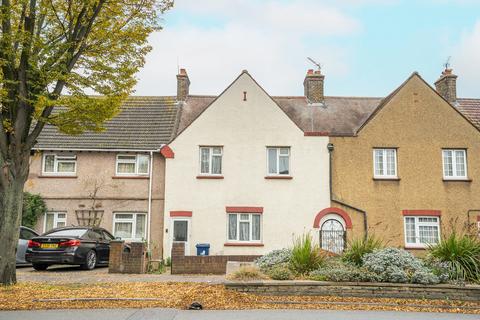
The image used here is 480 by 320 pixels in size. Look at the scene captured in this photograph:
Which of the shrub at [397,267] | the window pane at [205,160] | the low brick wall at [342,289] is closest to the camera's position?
the low brick wall at [342,289]

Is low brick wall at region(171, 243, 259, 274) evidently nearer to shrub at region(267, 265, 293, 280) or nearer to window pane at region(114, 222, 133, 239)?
shrub at region(267, 265, 293, 280)

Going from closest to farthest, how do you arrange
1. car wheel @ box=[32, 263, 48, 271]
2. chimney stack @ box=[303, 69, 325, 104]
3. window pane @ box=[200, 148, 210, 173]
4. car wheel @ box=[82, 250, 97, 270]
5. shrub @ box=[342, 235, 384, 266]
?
shrub @ box=[342, 235, 384, 266] → car wheel @ box=[82, 250, 97, 270] → car wheel @ box=[32, 263, 48, 271] → window pane @ box=[200, 148, 210, 173] → chimney stack @ box=[303, 69, 325, 104]

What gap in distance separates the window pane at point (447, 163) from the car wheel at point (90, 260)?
53.4ft

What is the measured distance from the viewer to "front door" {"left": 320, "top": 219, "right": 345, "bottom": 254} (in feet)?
68.0

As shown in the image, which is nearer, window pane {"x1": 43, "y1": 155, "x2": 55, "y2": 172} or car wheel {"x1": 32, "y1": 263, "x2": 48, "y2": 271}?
car wheel {"x1": 32, "y1": 263, "x2": 48, "y2": 271}

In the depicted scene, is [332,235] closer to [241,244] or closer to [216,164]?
[241,244]

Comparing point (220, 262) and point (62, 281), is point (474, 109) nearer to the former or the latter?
point (220, 262)

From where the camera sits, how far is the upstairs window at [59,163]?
22141 millimetres

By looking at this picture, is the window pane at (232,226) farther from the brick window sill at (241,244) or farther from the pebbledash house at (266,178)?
the brick window sill at (241,244)

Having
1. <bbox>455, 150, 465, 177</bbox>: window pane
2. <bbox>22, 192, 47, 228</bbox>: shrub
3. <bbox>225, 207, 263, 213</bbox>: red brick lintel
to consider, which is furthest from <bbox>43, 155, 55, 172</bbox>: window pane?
<bbox>455, 150, 465, 177</bbox>: window pane

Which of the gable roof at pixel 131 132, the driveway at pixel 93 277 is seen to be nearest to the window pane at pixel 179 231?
the gable roof at pixel 131 132

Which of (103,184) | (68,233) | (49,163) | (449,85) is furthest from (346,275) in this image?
(449,85)

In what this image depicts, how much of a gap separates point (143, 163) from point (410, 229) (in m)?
13.2

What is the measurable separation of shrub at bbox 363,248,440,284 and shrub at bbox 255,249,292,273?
211 centimetres
